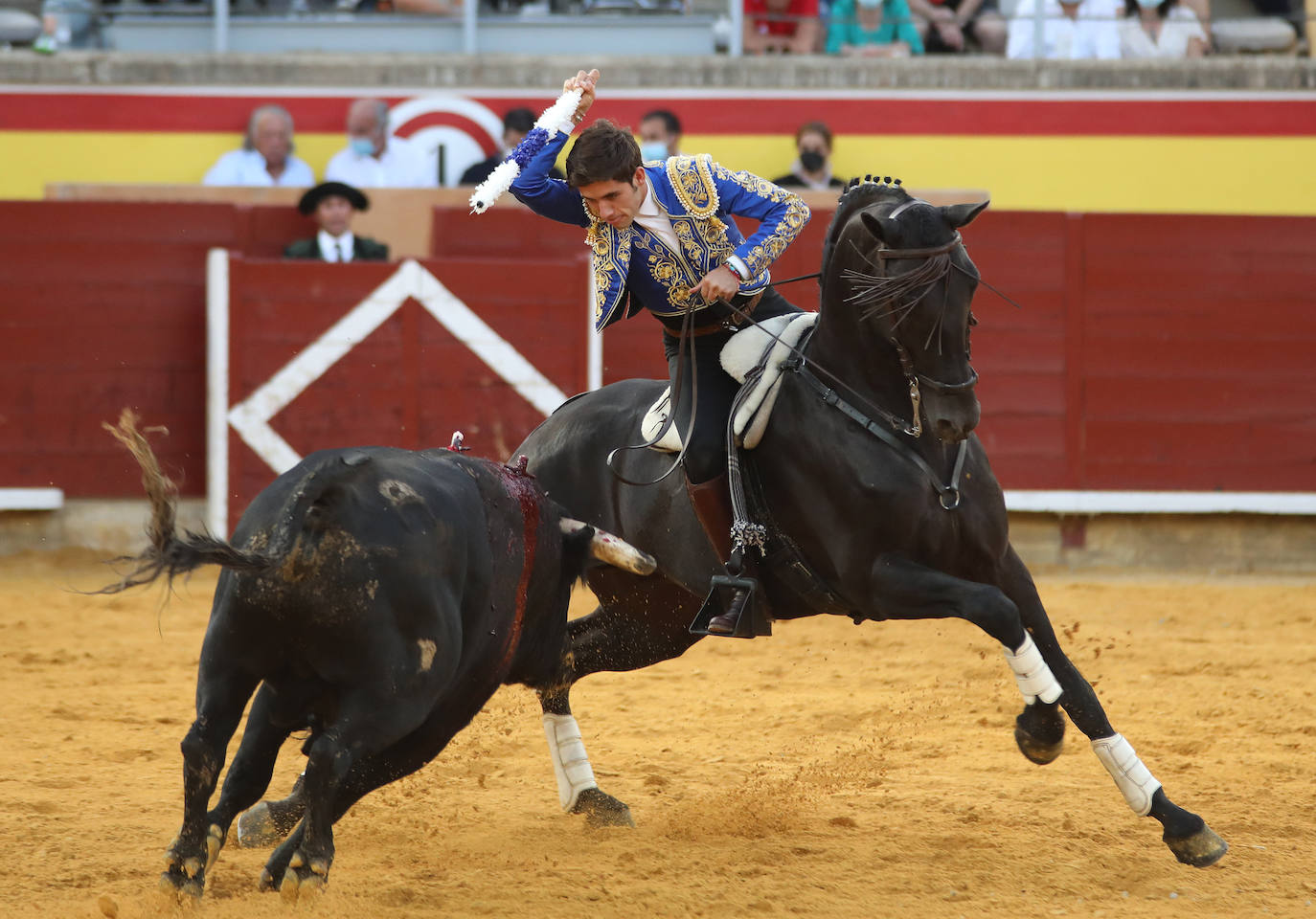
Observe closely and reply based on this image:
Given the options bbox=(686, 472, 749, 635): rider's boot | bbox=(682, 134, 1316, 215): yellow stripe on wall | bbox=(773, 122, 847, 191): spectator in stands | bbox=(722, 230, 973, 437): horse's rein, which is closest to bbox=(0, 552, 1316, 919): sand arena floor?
bbox=(686, 472, 749, 635): rider's boot

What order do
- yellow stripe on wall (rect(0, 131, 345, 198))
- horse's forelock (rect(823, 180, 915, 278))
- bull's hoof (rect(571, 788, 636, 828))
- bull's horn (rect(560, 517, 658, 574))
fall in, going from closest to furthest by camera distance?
bull's horn (rect(560, 517, 658, 574)) < horse's forelock (rect(823, 180, 915, 278)) < bull's hoof (rect(571, 788, 636, 828)) < yellow stripe on wall (rect(0, 131, 345, 198))

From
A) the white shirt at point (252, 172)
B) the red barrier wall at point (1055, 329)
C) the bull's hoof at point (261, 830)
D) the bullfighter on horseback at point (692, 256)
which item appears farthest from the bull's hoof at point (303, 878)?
the white shirt at point (252, 172)

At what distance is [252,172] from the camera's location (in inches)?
376

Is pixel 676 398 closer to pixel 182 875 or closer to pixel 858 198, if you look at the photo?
pixel 858 198

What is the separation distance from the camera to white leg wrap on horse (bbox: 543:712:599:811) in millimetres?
4324

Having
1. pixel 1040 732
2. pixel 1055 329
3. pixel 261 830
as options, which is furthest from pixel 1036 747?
pixel 1055 329

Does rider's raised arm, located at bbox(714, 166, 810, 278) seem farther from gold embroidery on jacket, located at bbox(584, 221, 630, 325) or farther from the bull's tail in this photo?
the bull's tail

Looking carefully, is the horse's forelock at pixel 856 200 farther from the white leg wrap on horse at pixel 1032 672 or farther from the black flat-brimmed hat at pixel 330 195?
the black flat-brimmed hat at pixel 330 195

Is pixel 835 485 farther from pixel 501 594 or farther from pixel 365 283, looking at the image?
pixel 365 283

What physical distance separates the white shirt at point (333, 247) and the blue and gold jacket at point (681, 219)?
4688mm

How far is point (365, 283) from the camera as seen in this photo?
27.9ft

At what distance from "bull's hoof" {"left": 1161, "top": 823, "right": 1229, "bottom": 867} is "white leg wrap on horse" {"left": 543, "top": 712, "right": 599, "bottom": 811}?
5.10 feet

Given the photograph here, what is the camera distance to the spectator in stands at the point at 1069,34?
1030cm

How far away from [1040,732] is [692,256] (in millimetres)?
1509
